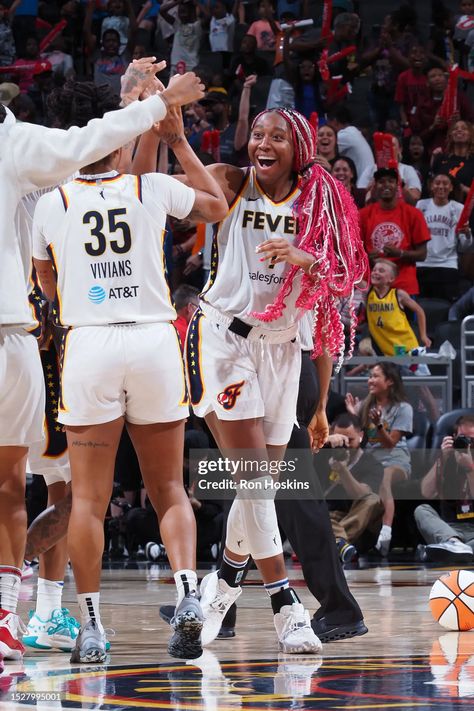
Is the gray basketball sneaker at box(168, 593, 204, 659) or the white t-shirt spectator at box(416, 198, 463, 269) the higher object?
the white t-shirt spectator at box(416, 198, 463, 269)

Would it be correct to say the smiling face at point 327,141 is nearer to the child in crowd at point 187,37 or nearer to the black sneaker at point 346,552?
the child in crowd at point 187,37

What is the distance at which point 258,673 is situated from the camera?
4.19 meters

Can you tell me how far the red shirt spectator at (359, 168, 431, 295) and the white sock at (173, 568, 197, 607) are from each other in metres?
7.16

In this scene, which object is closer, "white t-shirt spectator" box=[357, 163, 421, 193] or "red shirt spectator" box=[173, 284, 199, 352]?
"red shirt spectator" box=[173, 284, 199, 352]

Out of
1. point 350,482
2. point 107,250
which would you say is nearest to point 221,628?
point 107,250

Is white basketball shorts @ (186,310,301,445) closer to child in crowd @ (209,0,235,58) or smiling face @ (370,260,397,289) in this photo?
smiling face @ (370,260,397,289)

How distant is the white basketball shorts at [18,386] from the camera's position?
439 cm

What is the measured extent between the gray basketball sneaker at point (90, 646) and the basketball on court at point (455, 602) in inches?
69.6

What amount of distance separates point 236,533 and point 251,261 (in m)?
1.21

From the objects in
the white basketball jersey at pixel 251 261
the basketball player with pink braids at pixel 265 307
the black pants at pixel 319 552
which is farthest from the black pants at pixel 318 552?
the white basketball jersey at pixel 251 261

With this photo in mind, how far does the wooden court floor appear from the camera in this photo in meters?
3.55

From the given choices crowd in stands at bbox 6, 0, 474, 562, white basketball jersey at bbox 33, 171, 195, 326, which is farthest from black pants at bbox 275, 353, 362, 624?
crowd in stands at bbox 6, 0, 474, 562

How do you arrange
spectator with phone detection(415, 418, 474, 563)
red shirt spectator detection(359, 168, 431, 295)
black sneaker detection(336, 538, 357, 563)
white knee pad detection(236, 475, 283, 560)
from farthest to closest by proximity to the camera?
red shirt spectator detection(359, 168, 431, 295)
spectator with phone detection(415, 418, 474, 563)
black sneaker detection(336, 538, 357, 563)
white knee pad detection(236, 475, 283, 560)
